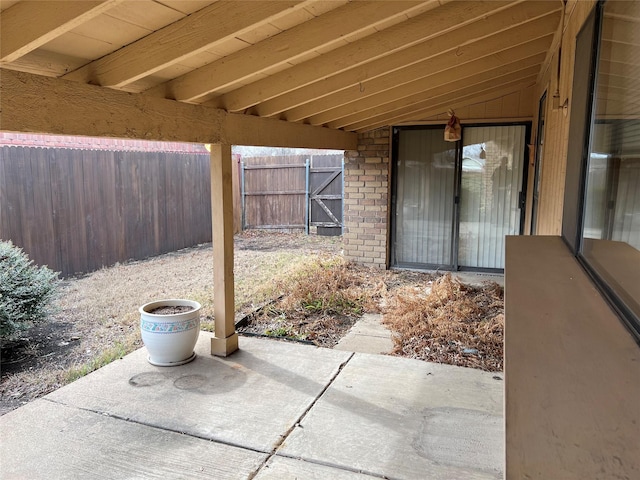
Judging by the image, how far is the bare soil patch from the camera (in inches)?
165

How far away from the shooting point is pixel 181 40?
98.4 inches

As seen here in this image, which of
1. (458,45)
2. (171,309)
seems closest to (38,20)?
(171,309)

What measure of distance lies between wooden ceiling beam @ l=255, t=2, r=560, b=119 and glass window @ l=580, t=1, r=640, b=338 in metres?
1.67

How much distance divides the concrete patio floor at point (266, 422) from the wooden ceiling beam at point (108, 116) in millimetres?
1808

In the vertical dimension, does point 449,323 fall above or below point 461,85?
below

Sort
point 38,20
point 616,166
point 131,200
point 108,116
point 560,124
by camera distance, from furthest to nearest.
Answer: point 131,200
point 560,124
point 108,116
point 38,20
point 616,166

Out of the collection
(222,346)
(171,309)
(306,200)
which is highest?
(306,200)

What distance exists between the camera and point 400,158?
7367mm

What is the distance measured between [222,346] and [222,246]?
0.87m

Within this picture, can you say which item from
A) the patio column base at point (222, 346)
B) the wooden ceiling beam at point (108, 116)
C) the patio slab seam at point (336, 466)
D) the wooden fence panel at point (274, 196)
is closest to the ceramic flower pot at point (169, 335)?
the patio column base at point (222, 346)

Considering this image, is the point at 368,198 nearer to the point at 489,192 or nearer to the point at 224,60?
the point at 489,192

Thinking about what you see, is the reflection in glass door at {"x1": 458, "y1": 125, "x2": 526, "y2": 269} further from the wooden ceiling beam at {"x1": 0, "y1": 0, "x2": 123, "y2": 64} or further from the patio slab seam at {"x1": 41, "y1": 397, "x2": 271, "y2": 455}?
the wooden ceiling beam at {"x1": 0, "y1": 0, "x2": 123, "y2": 64}

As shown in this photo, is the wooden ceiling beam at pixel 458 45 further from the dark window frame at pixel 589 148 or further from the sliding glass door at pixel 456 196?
the sliding glass door at pixel 456 196

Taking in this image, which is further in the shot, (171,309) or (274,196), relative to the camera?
(274,196)
